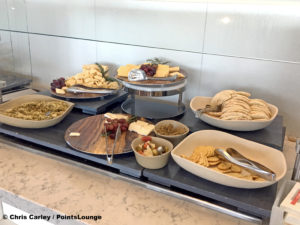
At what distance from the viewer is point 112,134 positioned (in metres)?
0.82

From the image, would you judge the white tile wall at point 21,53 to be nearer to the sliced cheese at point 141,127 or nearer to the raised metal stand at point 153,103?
the raised metal stand at point 153,103

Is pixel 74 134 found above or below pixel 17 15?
below

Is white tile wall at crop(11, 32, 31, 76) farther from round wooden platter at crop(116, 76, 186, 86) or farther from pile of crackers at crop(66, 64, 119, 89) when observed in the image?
round wooden platter at crop(116, 76, 186, 86)

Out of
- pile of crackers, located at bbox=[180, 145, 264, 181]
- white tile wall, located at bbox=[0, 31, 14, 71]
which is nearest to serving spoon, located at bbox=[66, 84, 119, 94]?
pile of crackers, located at bbox=[180, 145, 264, 181]

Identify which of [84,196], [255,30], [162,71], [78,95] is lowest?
[84,196]

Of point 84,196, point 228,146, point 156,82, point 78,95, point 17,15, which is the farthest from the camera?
point 17,15

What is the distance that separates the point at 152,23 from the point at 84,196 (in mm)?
730

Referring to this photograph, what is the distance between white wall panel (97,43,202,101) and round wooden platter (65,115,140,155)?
38 cm

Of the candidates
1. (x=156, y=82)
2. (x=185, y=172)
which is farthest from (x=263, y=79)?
(x=185, y=172)

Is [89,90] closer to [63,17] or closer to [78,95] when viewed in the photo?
[78,95]

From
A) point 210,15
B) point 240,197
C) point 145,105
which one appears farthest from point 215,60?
point 240,197

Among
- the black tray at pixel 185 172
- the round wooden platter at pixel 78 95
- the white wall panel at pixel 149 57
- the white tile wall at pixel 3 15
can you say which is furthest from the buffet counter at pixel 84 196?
the white tile wall at pixel 3 15

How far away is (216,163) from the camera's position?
27.5 inches

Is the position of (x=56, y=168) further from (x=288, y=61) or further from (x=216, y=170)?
(x=288, y=61)
